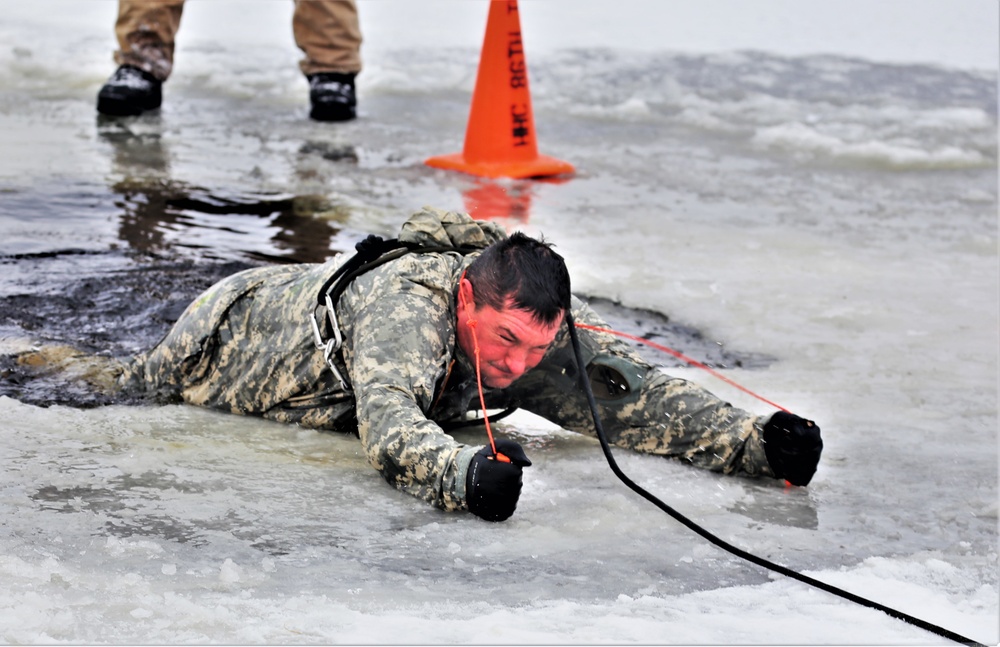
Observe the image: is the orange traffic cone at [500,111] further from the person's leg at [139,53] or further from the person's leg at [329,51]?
the person's leg at [139,53]

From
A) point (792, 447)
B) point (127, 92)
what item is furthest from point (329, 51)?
point (792, 447)

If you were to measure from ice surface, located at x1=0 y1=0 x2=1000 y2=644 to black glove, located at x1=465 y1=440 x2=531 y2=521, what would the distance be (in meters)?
0.07

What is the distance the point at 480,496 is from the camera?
272 centimetres

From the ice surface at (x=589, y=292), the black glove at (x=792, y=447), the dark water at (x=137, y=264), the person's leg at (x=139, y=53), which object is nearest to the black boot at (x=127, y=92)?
the person's leg at (x=139, y=53)

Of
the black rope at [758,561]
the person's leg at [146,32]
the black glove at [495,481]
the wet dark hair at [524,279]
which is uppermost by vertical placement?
the person's leg at [146,32]

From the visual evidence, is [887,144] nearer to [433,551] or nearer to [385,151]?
[385,151]

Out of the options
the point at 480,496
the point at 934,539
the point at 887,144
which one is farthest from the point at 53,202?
the point at 887,144

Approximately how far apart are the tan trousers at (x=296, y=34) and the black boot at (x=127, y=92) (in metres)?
0.05

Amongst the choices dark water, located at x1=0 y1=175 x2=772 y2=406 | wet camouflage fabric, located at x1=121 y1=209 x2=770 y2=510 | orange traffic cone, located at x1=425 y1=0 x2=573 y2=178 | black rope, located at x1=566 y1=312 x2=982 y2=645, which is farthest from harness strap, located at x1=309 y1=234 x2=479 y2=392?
orange traffic cone, located at x1=425 y1=0 x2=573 y2=178

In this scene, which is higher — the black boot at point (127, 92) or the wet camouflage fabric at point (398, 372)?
the black boot at point (127, 92)

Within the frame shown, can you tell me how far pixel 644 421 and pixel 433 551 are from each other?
39.9 inches

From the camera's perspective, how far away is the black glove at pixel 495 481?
2.71m

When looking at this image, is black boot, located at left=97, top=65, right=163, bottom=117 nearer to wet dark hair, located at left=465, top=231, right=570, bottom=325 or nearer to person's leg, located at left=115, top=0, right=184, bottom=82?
person's leg, located at left=115, top=0, right=184, bottom=82

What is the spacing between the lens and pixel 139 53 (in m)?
7.36
